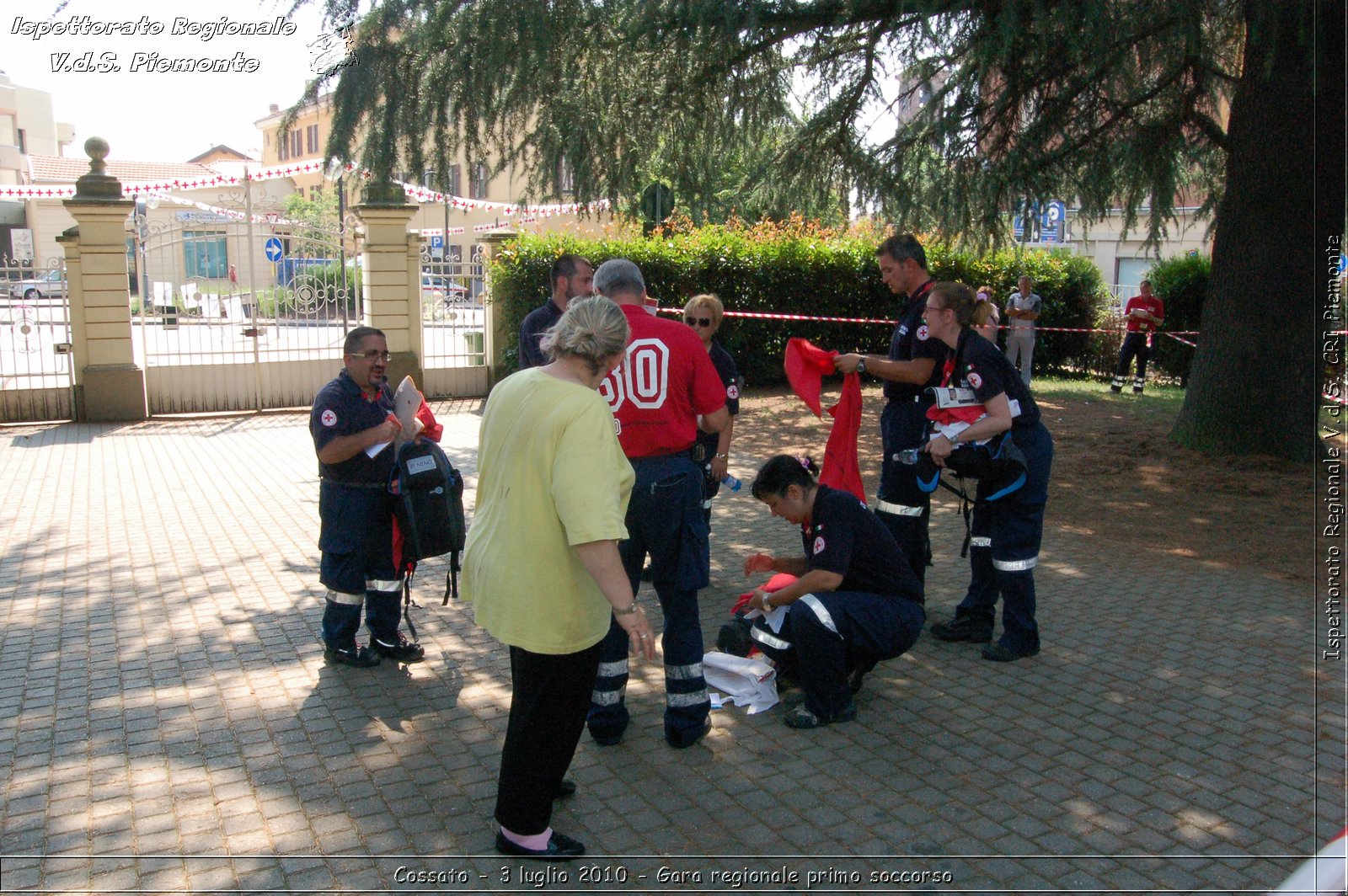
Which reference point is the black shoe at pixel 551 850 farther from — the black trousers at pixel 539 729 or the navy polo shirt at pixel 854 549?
the navy polo shirt at pixel 854 549

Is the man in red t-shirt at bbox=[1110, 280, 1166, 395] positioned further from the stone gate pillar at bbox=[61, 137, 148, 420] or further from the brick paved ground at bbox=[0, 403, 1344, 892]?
the stone gate pillar at bbox=[61, 137, 148, 420]

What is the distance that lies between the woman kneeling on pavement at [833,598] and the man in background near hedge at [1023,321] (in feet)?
48.1

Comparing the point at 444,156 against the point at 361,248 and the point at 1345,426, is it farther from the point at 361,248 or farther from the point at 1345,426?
the point at 1345,426

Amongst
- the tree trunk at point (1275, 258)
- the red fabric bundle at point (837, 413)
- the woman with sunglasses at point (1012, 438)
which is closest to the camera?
the woman with sunglasses at point (1012, 438)

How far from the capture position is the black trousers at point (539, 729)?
11.2ft

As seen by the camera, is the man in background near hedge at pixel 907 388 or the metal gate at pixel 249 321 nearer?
the man in background near hedge at pixel 907 388

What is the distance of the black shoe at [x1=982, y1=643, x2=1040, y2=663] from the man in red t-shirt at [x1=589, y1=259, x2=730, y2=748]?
5.71 ft

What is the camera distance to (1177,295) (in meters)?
21.0

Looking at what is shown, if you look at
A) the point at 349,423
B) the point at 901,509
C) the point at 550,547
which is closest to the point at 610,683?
the point at 550,547

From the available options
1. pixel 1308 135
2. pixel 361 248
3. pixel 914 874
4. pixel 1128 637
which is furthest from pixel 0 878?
pixel 361 248

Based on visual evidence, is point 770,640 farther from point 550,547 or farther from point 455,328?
point 455,328

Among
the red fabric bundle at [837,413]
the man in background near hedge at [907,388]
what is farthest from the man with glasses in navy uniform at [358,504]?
the man in background near hedge at [907,388]

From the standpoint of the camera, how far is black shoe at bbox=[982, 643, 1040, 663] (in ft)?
17.8

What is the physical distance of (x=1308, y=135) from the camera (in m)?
10.2
